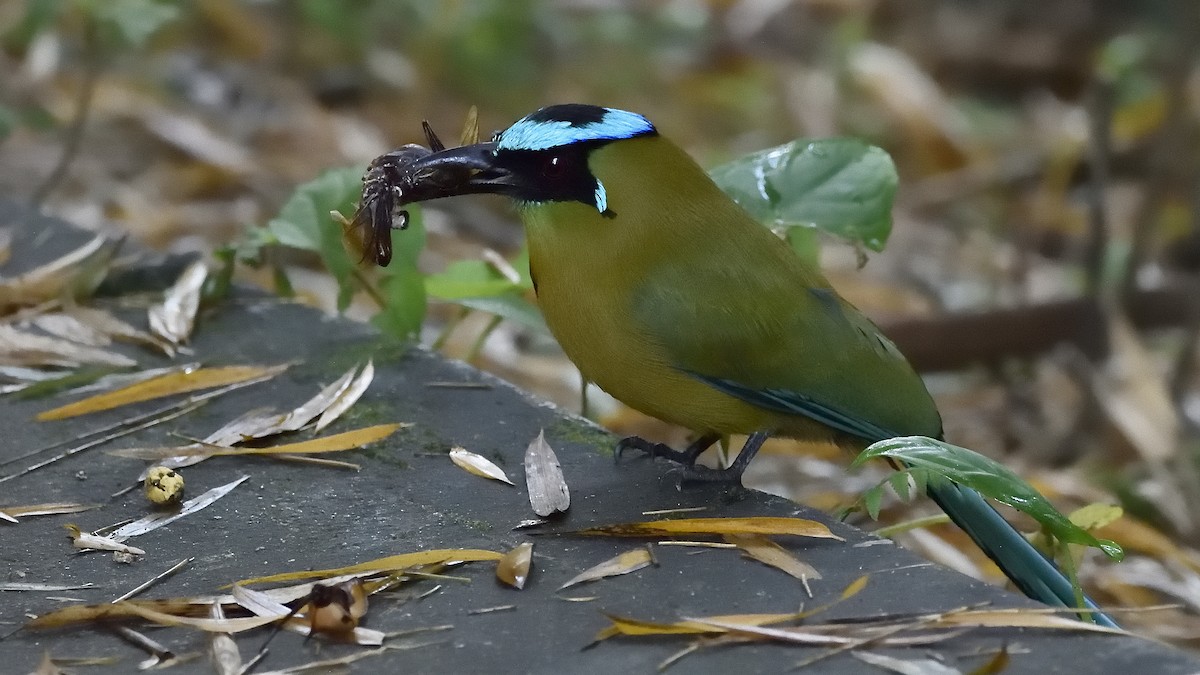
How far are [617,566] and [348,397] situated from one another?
0.98m

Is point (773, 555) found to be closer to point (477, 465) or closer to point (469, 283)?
point (477, 465)

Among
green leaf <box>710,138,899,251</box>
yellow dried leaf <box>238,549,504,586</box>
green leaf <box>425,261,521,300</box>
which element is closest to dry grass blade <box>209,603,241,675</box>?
yellow dried leaf <box>238,549,504,586</box>

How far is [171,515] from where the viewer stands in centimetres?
248

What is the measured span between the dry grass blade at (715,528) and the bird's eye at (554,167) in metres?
0.72

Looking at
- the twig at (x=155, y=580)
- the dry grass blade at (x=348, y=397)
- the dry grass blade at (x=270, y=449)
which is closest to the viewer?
the twig at (x=155, y=580)

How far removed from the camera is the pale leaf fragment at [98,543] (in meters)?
2.34

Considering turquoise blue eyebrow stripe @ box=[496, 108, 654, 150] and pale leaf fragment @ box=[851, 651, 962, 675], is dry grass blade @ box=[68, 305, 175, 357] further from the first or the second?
pale leaf fragment @ box=[851, 651, 962, 675]

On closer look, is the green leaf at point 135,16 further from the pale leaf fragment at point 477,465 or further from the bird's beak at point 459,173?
the pale leaf fragment at point 477,465

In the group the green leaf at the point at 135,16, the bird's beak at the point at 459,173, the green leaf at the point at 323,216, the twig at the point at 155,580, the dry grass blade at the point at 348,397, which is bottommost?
the twig at the point at 155,580

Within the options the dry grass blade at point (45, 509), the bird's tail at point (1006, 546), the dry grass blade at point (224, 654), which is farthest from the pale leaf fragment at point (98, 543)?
the bird's tail at point (1006, 546)

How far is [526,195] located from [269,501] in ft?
2.51

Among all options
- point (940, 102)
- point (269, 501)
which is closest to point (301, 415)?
point (269, 501)

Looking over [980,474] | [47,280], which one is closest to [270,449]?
[47,280]

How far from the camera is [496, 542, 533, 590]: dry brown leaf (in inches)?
85.8
